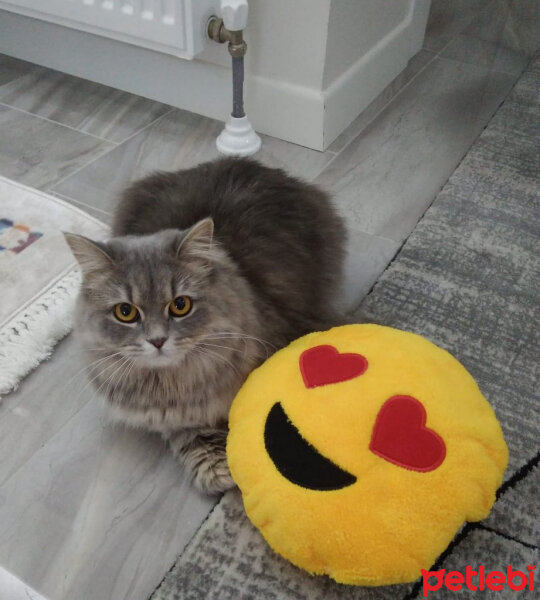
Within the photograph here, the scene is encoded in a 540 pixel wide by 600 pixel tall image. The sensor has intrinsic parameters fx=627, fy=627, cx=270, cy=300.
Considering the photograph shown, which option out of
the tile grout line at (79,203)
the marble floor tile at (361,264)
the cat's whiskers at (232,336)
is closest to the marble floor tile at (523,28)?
the marble floor tile at (361,264)

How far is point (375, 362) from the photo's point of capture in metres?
0.99

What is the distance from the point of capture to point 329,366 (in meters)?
1.00

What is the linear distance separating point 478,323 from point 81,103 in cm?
158

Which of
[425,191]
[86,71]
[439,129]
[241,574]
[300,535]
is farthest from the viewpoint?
[86,71]

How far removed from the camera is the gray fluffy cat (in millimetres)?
984

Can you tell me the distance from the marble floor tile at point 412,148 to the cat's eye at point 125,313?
87 cm

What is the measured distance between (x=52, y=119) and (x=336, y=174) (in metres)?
1.00

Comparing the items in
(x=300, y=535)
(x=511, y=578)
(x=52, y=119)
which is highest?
(x=300, y=535)

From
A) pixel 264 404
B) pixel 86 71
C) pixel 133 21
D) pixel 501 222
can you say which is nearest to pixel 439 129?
pixel 501 222

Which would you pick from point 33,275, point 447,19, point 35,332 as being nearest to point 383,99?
point 447,19

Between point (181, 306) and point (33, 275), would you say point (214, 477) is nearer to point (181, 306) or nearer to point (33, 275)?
point (181, 306)

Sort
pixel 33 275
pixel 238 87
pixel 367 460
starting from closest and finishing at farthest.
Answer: pixel 367 460 → pixel 33 275 → pixel 238 87

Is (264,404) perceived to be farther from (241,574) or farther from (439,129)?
(439,129)

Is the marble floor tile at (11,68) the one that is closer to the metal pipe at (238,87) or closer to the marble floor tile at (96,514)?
the metal pipe at (238,87)
